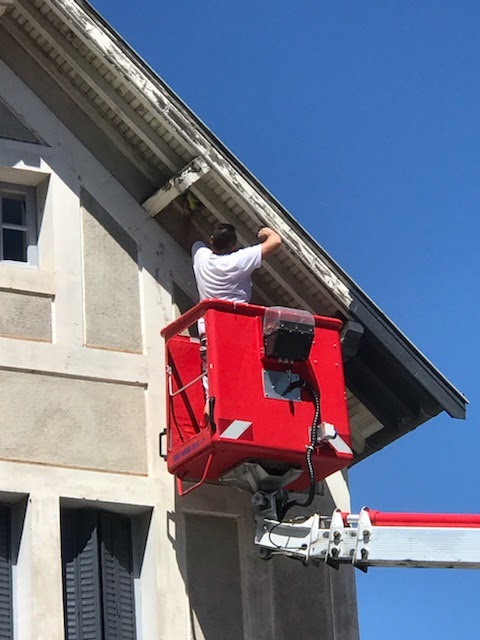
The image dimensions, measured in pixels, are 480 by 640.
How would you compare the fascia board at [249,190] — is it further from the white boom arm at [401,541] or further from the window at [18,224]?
the white boom arm at [401,541]

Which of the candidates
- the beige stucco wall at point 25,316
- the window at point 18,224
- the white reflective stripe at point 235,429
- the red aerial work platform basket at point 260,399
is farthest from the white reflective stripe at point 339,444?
the window at point 18,224

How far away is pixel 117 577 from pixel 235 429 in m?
1.47

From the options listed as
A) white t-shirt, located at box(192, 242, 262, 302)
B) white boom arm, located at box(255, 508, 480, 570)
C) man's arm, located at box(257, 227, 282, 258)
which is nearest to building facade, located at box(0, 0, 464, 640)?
man's arm, located at box(257, 227, 282, 258)

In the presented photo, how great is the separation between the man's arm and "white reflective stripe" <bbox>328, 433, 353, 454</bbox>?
5.24 ft

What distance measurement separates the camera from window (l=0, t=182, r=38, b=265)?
16312 mm

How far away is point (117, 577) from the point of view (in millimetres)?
15398

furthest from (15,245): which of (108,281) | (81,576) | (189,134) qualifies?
(81,576)

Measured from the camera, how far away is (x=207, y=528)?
15812mm

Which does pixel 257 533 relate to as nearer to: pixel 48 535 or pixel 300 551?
pixel 300 551

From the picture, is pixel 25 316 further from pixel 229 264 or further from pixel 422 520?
pixel 422 520

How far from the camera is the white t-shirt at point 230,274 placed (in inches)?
630

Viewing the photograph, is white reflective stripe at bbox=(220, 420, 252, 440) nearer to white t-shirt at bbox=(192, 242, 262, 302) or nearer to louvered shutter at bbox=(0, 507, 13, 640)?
white t-shirt at bbox=(192, 242, 262, 302)

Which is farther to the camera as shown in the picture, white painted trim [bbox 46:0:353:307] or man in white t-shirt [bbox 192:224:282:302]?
white painted trim [bbox 46:0:353:307]

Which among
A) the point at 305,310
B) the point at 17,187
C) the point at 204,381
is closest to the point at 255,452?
the point at 204,381
